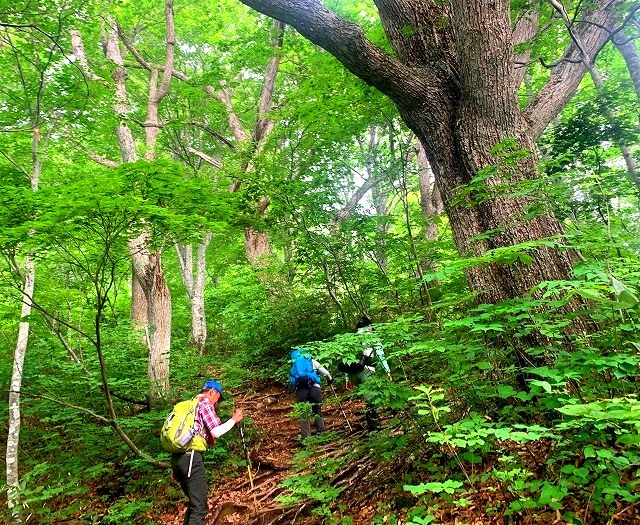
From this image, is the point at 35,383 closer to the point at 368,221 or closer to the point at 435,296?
the point at 368,221

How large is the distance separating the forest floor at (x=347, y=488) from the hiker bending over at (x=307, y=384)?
0.34 metres

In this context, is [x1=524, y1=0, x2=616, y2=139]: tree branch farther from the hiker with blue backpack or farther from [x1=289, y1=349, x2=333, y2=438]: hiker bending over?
the hiker with blue backpack

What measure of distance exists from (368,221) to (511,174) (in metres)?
3.40

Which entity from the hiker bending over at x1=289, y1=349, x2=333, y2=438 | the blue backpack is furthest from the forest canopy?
the blue backpack

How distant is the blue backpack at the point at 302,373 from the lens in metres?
5.83

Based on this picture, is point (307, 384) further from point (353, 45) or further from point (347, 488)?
point (353, 45)

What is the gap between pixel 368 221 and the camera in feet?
22.7

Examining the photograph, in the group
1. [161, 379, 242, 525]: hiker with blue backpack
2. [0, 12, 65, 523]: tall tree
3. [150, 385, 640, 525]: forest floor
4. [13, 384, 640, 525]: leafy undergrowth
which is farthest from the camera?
[0, 12, 65, 523]: tall tree

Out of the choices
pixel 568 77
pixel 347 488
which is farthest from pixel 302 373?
pixel 568 77

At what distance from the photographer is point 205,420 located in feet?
13.8

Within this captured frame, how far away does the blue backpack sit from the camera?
583cm

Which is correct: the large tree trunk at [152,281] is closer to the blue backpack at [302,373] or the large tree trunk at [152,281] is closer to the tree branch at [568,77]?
the blue backpack at [302,373]

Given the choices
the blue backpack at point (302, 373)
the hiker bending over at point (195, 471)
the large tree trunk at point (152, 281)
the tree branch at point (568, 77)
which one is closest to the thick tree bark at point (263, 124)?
the large tree trunk at point (152, 281)

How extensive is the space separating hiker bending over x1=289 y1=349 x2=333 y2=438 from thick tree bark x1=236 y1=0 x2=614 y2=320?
2962mm
